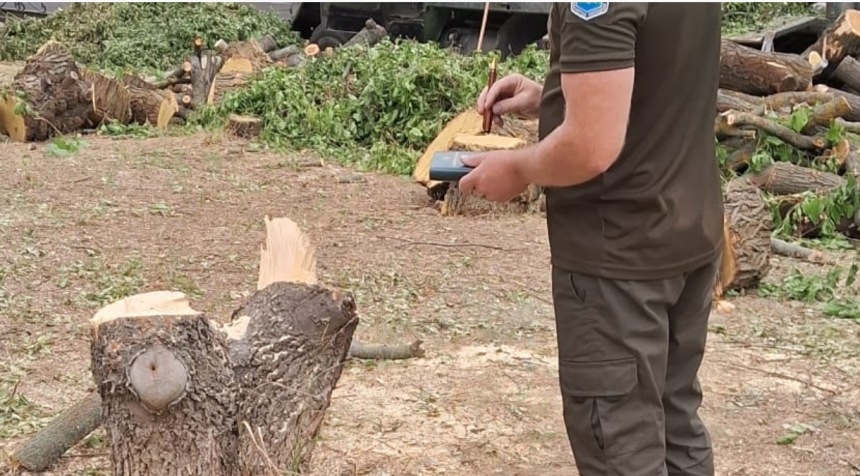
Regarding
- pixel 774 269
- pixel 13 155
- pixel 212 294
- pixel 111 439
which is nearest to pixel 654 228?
pixel 111 439

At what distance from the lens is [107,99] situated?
10297 mm

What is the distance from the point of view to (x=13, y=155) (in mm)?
8469

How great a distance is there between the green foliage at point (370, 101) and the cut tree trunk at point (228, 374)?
17.7 ft

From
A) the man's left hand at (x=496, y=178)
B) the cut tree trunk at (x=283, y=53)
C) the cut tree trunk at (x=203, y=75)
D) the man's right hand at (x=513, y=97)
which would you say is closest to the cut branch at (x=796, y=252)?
the man's right hand at (x=513, y=97)

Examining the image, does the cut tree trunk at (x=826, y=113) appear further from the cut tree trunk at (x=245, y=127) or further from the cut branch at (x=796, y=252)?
the cut tree trunk at (x=245, y=127)

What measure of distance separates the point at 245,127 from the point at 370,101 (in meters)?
1.18

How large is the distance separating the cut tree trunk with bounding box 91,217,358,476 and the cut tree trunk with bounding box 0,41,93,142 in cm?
687

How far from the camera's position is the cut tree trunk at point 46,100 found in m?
9.43

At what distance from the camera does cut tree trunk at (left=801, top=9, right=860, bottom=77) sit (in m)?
10.1

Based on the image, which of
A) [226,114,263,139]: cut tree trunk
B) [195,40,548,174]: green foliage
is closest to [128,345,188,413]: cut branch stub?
[195,40,548,174]: green foliage

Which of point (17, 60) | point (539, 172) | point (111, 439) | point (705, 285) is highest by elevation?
point (539, 172)

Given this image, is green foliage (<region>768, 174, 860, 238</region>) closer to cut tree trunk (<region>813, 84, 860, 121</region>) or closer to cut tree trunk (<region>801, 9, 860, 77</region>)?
cut tree trunk (<region>813, 84, 860, 121</region>)

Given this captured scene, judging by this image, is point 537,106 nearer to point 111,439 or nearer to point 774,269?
point 111,439

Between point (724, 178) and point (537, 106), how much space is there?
5.45m
